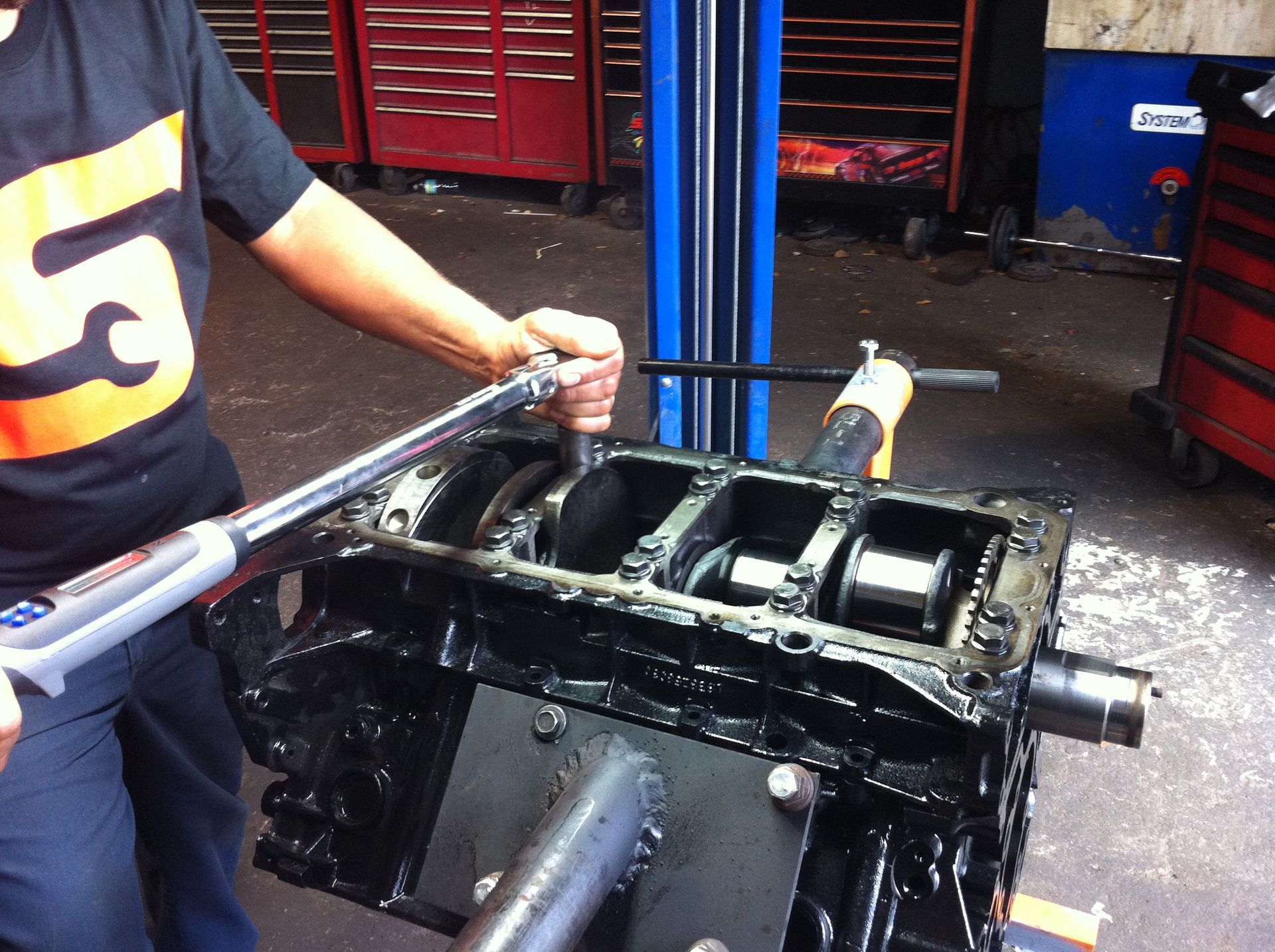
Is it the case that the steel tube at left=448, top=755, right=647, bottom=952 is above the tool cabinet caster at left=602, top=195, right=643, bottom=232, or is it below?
above

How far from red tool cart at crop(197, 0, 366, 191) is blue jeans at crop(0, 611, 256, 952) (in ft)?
16.5

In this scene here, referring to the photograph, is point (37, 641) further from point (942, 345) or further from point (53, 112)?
point (942, 345)

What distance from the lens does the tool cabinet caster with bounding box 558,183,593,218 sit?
17.5 feet

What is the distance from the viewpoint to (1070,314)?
4.04 meters

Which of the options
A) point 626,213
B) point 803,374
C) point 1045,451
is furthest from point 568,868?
point 626,213

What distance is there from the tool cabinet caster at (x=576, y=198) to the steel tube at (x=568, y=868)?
4746mm

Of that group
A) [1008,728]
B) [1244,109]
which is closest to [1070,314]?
[1244,109]

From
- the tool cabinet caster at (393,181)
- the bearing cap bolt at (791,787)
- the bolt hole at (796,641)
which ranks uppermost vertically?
the bolt hole at (796,641)

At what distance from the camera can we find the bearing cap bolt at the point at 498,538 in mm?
1031

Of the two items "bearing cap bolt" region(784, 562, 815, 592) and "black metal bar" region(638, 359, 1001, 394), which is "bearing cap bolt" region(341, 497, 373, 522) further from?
"black metal bar" region(638, 359, 1001, 394)

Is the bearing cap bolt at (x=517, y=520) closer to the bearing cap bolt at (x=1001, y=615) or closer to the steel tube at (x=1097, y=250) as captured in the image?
the bearing cap bolt at (x=1001, y=615)

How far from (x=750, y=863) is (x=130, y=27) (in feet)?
3.37

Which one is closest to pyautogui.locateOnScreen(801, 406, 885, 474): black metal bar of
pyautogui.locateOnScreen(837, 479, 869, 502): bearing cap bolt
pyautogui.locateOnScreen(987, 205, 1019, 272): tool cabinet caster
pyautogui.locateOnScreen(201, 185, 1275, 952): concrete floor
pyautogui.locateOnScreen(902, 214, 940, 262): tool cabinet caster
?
pyautogui.locateOnScreen(837, 479, 869, 502): bearing cap bolt

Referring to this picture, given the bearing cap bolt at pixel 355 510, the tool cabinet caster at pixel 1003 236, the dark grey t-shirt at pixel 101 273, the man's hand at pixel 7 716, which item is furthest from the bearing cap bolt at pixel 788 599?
the tool cabinet caster at pixel 1003 236
